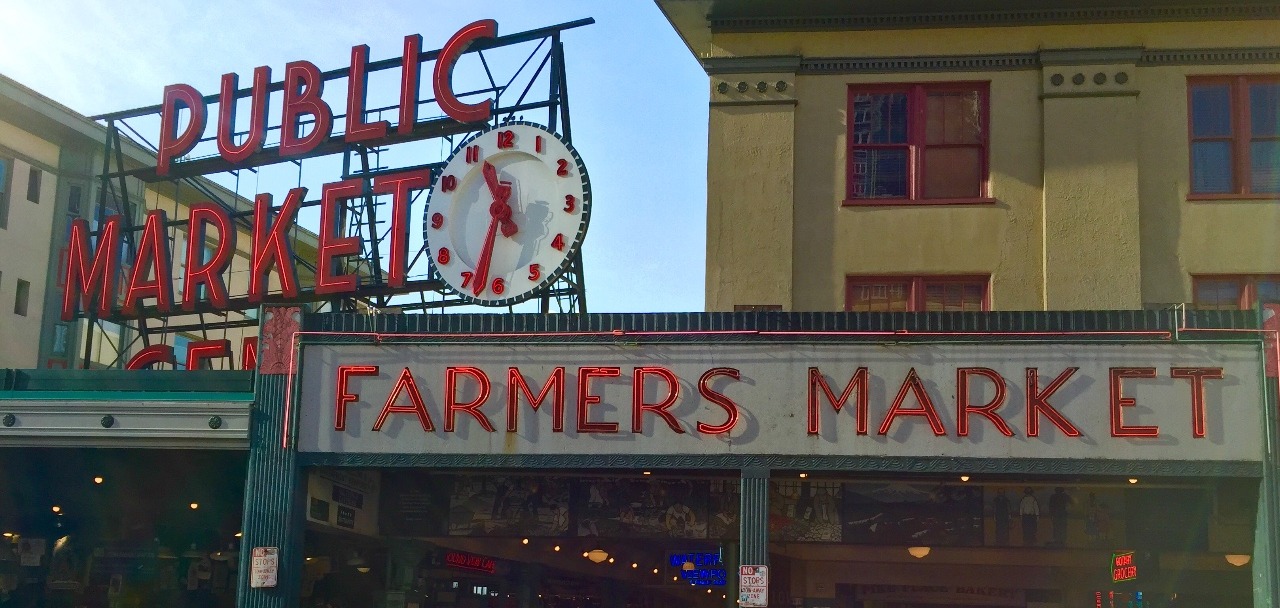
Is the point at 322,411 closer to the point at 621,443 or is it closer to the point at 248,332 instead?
the point at 621,443

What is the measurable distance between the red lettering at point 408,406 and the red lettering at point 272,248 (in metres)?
10.7

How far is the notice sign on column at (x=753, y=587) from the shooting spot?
1961 centimetres

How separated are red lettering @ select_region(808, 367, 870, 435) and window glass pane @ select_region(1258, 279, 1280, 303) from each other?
764 cm

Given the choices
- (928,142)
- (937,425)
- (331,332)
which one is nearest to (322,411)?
(331,332)

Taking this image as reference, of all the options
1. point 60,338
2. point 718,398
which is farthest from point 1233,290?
point 60,338

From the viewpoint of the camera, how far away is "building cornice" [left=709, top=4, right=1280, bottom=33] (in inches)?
928

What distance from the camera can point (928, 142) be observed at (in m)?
24.0

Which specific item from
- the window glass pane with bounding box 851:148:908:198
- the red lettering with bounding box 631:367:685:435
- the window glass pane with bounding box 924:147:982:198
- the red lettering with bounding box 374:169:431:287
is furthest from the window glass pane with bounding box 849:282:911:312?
the red lettering with bounding box 374:169:431:287

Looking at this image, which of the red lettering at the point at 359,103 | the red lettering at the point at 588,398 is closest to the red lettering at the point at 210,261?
the red lettering at the point at 359,103

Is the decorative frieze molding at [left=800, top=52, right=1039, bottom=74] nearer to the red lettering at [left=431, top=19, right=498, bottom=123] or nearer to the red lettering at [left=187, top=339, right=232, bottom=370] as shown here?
the red lettering at [left=431, top=19, right=498, bottom=123]

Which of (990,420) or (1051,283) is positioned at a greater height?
(1051,283)

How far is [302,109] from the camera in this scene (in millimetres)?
33469

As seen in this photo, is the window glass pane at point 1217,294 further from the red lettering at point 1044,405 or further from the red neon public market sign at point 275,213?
the red neon public market sign at point 275,213

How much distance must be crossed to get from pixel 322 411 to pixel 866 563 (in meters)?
13.1
